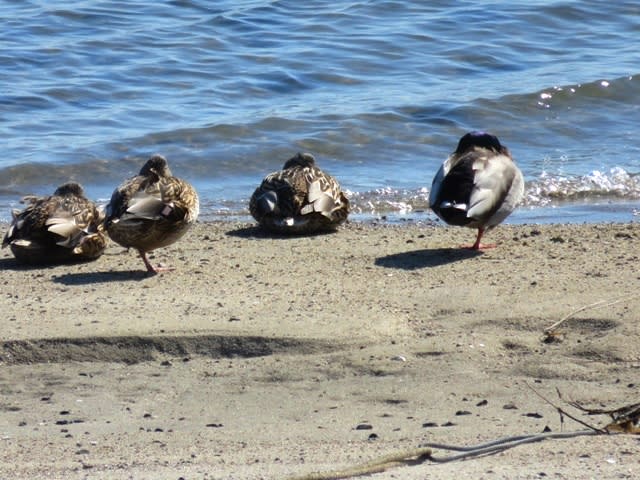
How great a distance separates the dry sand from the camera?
5461mm

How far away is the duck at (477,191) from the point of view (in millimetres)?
9203

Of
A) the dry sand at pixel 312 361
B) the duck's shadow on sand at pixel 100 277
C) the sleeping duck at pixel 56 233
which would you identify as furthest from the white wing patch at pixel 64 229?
the duck's shadow on sand at pixel 100 277

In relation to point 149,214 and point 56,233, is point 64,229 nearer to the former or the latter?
point 56,233

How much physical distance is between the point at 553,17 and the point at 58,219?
47.1 feet

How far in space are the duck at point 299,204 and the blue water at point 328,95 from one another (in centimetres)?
125

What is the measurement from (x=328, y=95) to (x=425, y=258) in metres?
7.97

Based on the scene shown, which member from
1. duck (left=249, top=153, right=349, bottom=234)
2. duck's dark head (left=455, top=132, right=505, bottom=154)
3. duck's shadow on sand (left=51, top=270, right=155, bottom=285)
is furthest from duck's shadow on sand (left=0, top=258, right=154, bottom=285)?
duck's dark head (left=455, top=132, right=505, bottom=154)

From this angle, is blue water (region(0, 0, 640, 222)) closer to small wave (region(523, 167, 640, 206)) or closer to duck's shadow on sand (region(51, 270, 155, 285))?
small wave (region(523, 167, 640, 206))

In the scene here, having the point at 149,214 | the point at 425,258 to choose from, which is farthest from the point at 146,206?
the point at 425,258

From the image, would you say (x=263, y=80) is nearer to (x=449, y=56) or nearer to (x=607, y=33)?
(x=449, y=56)

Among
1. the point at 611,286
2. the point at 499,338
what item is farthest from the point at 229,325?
the point at 611,286

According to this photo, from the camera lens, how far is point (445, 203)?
9234 mm

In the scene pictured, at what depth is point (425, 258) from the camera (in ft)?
30.2

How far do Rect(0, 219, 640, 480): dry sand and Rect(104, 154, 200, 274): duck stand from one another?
25 centimetres
